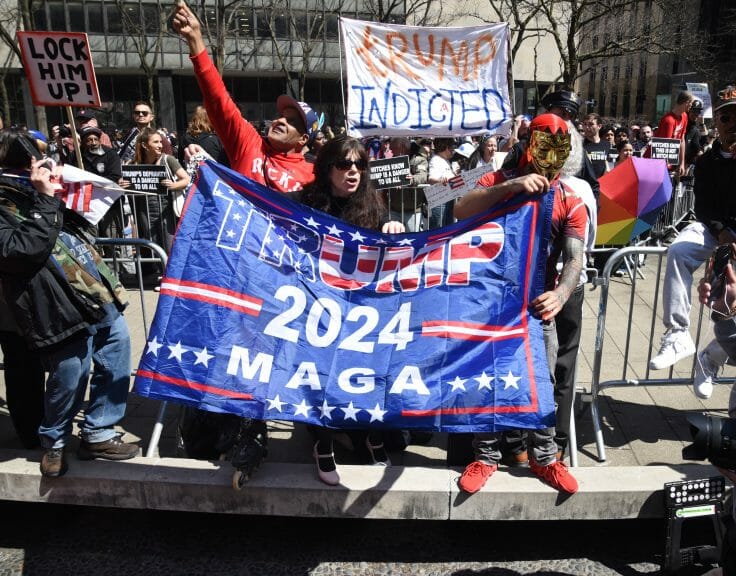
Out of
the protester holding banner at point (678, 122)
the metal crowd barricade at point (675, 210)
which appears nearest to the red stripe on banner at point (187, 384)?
the metal crowd barricade at point (675, 210)

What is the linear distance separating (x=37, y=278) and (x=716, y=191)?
385cm

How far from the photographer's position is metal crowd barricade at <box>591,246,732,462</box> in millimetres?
3947

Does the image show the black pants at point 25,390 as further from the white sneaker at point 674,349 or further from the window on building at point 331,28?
the window on building at point 331,28

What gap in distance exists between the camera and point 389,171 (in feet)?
23.6

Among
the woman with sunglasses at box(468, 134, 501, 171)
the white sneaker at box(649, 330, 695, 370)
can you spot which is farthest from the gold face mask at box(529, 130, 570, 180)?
the woman with sunglasses at box(468, 134, 501, 171)

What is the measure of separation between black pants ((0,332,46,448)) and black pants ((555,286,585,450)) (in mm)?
2993

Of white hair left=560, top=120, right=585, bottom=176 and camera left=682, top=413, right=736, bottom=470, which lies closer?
camera left=682, top=413, right=736, bottom=470

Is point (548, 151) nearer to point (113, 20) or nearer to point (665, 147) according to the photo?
point (665, 147)

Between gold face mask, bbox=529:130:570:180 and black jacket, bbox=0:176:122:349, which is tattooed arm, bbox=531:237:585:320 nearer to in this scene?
gold face mask, bbox=529:130:570:180

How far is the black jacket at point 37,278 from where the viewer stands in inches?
118

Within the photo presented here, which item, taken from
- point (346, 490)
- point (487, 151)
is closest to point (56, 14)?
point (487, 151)

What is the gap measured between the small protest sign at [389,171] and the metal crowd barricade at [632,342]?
100.0 inches

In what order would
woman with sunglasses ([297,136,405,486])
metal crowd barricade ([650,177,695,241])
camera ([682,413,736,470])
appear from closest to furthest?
camera ([682,413,736,470]) < woman with sunglasses ([297,136,405,486]) < metal crowd barricade ([650,177,695,241])

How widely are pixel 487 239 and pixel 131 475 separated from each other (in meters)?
2.23
